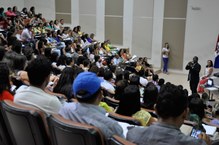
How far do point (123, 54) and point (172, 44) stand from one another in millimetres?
2917

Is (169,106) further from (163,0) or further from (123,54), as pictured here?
(163,0)

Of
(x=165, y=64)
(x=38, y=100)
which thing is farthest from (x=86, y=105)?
(x=165, y=64)

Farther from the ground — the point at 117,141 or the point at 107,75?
the point at 117,141

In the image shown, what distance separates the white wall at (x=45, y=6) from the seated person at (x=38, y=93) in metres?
15.3

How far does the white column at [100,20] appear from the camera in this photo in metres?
15.8

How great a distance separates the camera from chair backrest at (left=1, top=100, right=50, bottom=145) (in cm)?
193

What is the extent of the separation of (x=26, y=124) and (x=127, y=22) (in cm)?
1370

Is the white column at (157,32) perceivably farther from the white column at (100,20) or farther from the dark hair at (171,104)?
the dark hair at (171,104)

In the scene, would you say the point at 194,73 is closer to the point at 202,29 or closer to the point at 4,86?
the point at 202,29

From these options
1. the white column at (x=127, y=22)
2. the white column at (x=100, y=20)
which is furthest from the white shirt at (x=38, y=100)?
the white column at (x=100, y=20)

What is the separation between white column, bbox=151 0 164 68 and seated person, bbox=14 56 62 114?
1251cm

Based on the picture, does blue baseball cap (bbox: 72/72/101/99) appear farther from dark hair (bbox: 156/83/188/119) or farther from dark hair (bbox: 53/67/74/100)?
dark hair (bbox: 53/67/74/100)

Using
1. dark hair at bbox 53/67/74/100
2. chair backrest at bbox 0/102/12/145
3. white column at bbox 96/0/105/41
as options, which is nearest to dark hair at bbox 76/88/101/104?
chair backrest at bbox 0/102/12/145

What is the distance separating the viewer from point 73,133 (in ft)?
5.52
